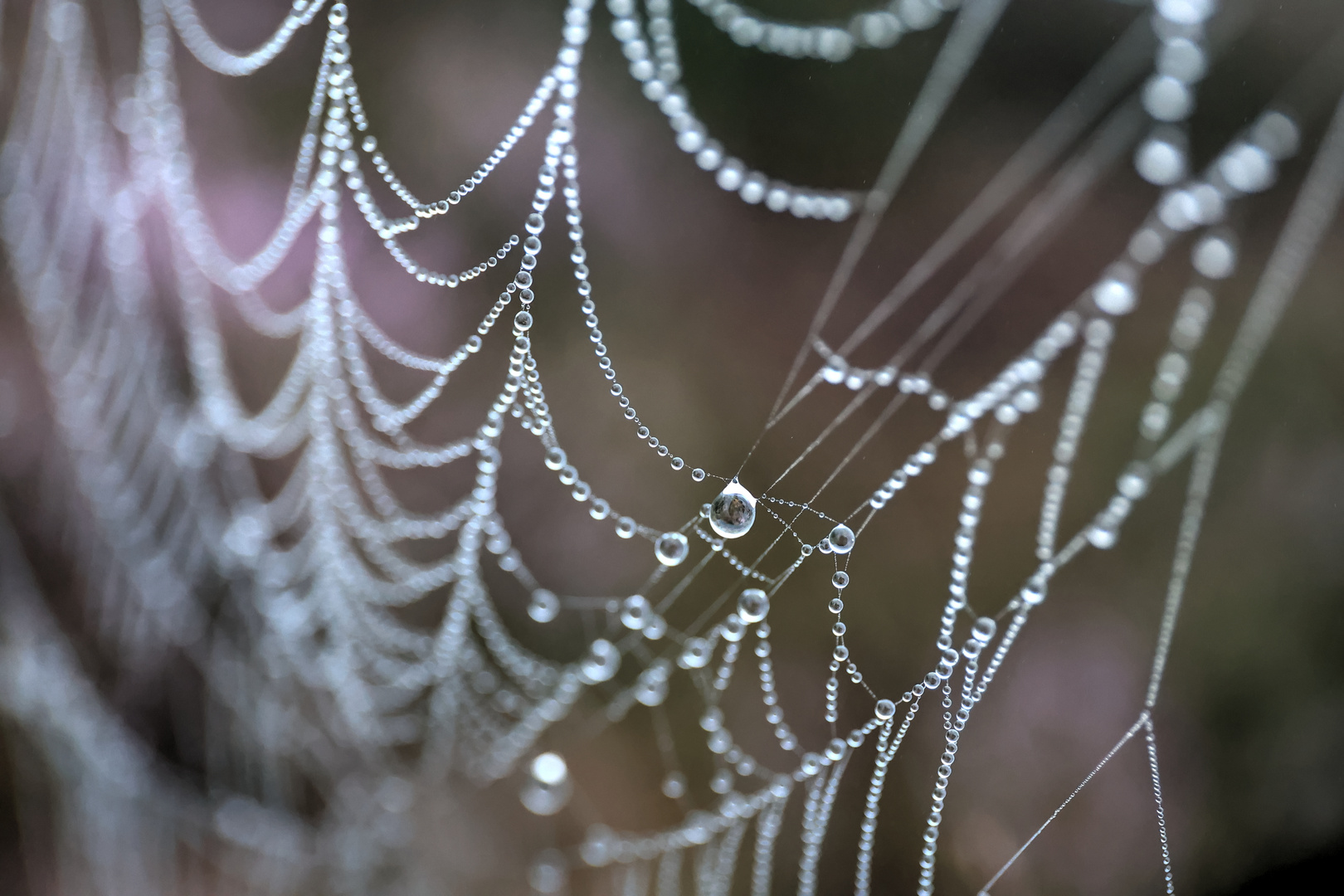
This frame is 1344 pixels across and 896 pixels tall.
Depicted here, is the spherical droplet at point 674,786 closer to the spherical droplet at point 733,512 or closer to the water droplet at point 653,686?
the water droplet at point 653,686

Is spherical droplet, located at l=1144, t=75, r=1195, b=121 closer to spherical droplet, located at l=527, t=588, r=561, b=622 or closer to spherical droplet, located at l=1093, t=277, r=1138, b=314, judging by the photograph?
spherical droplet, located at l=1093, t=277, r=1138, b=314

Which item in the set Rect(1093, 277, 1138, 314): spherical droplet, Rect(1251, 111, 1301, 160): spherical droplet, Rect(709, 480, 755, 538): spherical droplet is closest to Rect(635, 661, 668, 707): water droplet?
Rect(709, 480, 755, 538): spherical droplet

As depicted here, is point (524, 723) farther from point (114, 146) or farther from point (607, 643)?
point (114, 146)

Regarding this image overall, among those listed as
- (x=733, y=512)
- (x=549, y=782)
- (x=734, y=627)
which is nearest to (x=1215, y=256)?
(x=733, y=512)

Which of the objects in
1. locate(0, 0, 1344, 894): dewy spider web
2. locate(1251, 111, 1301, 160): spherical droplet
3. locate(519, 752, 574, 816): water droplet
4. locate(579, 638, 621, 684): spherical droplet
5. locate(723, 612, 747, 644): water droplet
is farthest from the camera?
locate(519, 752, 574, 816): water droplet

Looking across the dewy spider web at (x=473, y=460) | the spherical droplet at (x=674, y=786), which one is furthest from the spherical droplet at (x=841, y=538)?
the spherical droplet at (x=674, y=786)

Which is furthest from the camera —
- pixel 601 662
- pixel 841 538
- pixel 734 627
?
pixel 601 662

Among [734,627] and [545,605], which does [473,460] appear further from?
[734,627]

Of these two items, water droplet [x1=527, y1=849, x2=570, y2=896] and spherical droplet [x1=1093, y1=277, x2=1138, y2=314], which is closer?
spherical droplet [x1=1093, y1=277, x2=1138, y2=314]
